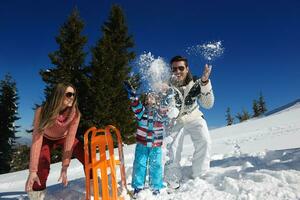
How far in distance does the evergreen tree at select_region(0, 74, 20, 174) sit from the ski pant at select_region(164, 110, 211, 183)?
21845 mm

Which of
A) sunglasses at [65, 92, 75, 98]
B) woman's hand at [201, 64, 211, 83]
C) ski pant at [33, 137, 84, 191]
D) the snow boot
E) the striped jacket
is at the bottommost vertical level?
the snow boot

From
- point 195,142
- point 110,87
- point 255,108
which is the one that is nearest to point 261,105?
point 255,108

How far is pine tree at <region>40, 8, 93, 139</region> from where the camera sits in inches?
710

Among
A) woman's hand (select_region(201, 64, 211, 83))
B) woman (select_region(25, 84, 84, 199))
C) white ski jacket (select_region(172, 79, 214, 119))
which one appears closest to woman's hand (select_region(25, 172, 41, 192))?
woman (select_region(25, 84, 84, 199))

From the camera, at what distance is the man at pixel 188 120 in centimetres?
503

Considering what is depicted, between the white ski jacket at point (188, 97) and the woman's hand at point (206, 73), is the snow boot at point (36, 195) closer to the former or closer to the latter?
the white ski jacket at point (188, 97)

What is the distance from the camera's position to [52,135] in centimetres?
441

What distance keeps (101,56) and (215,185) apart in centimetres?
1527

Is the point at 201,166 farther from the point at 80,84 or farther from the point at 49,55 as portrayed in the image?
the point at 49,55

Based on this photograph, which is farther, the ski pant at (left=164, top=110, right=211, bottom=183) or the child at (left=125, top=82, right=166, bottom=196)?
the ski pant at (left=164, top=110, right=211, bottom=183)

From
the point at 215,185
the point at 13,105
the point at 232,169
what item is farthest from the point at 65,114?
the point at 13,105

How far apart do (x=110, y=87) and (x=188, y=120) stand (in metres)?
13.5

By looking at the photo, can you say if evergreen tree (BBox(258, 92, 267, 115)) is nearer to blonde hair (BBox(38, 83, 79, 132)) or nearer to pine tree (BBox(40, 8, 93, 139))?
pine tree (BBox(40, 8, 93, 139))

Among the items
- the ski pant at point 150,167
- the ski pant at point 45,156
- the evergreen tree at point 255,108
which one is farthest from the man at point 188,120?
the evergreen tree at point 255,108
